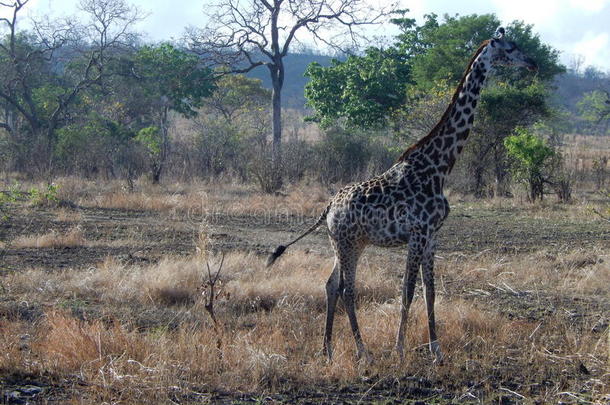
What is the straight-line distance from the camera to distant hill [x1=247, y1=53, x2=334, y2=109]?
71700mm

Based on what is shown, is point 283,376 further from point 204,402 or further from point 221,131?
point 221,131

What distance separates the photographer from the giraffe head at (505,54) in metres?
6.16

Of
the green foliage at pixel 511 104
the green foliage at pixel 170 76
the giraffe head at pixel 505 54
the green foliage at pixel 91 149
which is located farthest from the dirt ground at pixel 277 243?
the green foliage at pixel 170 76

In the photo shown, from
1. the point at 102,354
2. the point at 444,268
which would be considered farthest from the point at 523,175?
the point at 102,354

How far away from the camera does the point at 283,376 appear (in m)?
5.16

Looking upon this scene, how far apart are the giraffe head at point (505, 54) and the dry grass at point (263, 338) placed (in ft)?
7.78

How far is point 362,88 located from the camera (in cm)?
2714

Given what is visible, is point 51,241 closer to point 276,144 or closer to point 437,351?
point 437,351

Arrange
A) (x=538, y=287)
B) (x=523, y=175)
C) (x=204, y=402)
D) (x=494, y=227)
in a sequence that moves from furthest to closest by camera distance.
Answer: (x=523, y=175), (x=494, y=227), (x=538, y=287), (x=204, y=402)

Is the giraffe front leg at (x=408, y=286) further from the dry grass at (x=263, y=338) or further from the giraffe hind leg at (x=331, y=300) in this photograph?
the giraffe hind leg at (x=331, y=300)

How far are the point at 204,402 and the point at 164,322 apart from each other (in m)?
1.98

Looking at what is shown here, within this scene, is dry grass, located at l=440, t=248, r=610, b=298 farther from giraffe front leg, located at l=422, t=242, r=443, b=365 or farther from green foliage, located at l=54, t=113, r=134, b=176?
green foliage, located at l=54, t=113, r=134, b=176

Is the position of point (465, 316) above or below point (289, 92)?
below

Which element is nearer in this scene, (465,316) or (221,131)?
(465,316)
